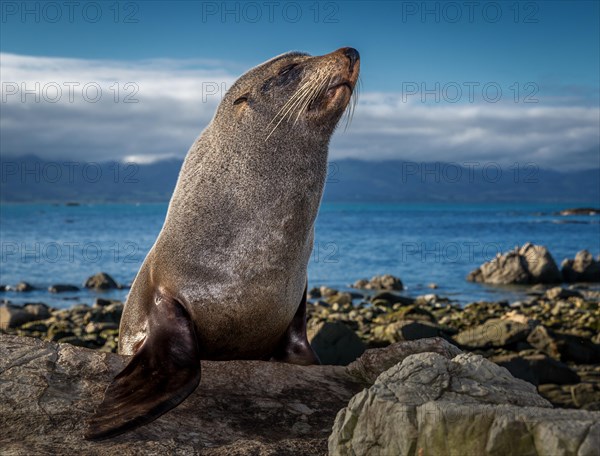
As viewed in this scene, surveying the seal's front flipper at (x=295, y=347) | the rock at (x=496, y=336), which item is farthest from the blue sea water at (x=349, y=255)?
the seal's front flipper at (x=295, y=347)

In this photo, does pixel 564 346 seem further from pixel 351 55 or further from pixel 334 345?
pixel 351 55

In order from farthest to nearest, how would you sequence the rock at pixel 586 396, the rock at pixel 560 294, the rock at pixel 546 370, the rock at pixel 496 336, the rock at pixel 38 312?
1. the rock at pixel 560 294
2. the rock at pixel 38 312
3. the rock at pixel 496 336
4. the rock at pixel 546 370
5. the rock at pixel 586 396

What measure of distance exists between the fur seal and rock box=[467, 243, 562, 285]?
26557mm

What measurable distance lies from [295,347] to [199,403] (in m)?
1.85

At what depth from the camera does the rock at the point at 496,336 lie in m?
15.0

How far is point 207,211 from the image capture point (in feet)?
21.8

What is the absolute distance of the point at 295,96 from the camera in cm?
677

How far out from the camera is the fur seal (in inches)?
255

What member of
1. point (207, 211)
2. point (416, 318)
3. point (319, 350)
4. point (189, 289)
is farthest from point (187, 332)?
point (416, 318)

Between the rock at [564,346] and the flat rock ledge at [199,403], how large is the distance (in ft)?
27.9

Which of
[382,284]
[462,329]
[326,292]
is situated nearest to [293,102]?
[462,329]

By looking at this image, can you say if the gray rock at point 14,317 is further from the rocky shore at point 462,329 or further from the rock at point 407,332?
the rock at point 407,332

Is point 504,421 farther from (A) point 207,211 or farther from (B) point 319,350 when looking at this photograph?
(B) point 319,350

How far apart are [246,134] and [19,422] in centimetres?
316
